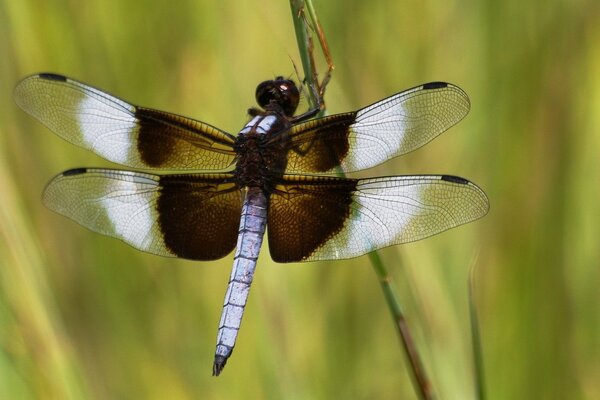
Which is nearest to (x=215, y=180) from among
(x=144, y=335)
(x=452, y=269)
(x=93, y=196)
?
(x=93, y=196)

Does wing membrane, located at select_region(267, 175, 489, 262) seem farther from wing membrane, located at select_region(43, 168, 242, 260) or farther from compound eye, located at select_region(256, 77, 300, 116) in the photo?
compound eye, located at select_region(256, 77, 300, 116)

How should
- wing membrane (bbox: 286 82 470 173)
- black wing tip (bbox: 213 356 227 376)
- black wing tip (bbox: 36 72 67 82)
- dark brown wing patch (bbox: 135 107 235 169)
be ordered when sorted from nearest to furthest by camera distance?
black wing tip (bbox: 213 356 227 376) → wing membrane (bbox: 286 82 470 173) → black wing tip (bbox: 36 72 67 82) → dark brown wing patch (bbox: 135 107 235 169)

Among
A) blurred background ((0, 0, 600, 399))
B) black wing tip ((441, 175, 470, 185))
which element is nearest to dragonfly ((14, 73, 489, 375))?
black wing tip ((441, 175, 470, 185))

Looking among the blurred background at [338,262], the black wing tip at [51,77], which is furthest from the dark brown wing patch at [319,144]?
the black wing tip at [51,77]

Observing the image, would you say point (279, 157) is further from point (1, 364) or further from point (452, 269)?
point (1, 364)

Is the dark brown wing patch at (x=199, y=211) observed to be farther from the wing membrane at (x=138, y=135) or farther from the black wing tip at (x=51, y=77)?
the black wing tip at (x=51, y=77)

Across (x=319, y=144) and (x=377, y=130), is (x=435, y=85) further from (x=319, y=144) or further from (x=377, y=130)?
(x=319, y=144)

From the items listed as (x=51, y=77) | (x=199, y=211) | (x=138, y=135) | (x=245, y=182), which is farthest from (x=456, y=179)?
(x=51, y=77)
